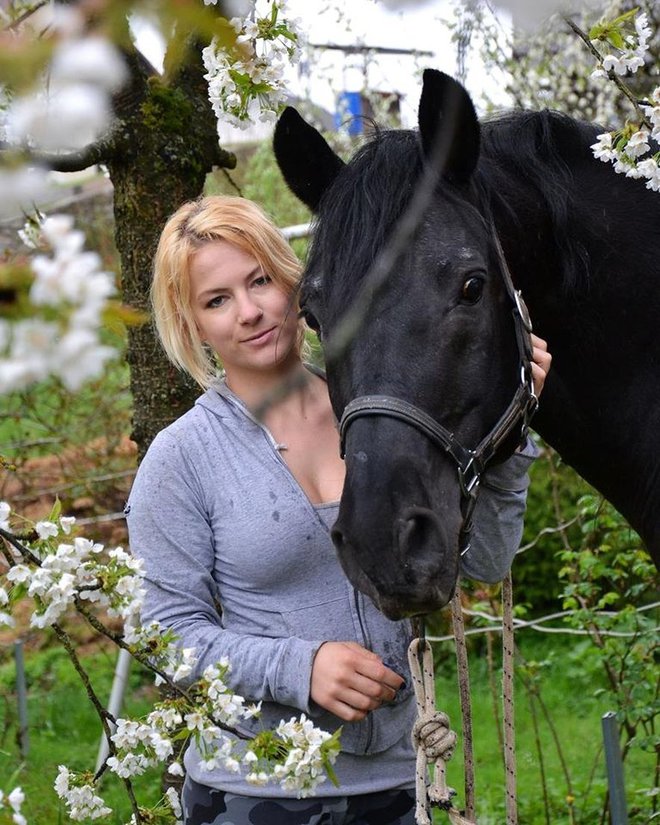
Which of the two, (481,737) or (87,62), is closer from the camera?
(87,62)

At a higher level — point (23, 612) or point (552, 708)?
point (23, 612)

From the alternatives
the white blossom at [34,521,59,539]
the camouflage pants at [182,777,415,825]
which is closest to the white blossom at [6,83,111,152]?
the white blossom at [34,521,59,539]

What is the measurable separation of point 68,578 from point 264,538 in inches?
23.1

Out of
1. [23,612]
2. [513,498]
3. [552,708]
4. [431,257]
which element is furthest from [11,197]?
[23,612]

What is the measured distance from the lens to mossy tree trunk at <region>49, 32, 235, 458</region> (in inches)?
112

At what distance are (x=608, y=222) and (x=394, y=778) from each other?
3.96 ft

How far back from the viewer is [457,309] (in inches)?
73.1

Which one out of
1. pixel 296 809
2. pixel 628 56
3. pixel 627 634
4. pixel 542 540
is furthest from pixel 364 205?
pixel 542 540

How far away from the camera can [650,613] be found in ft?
14.3

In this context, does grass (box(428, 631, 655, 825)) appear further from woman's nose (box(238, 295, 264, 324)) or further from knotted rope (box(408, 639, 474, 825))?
woman's nose (box(238, 295, 264, 324))

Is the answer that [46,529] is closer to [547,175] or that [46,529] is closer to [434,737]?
[434,737]

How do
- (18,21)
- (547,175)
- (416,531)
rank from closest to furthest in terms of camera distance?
(18,21), (416,531), (547,175)

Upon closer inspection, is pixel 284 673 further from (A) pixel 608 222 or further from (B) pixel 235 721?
(A) pixel 608 222

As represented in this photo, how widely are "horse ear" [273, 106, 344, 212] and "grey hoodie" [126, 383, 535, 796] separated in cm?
51
